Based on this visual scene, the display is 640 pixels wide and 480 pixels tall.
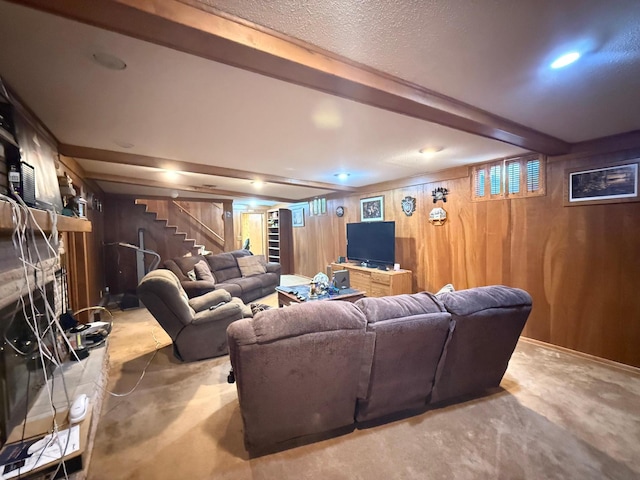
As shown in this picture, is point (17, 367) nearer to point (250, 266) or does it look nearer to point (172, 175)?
point (172, 175)

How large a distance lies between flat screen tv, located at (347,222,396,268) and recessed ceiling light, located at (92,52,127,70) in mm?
3787

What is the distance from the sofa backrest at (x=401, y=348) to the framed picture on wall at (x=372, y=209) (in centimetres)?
337

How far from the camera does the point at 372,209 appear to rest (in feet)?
17.2

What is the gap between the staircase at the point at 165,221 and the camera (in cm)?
613

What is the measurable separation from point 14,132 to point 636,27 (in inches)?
122

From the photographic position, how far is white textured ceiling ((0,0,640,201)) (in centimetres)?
109

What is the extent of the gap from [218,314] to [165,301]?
1.68 ft

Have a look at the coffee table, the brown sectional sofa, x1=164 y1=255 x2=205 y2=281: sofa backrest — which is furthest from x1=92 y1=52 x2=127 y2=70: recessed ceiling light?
x1=164 y1=255 x2=205 y2=281: sofa backrest

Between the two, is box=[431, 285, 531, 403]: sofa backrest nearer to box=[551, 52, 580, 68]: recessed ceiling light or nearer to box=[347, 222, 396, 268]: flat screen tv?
box=[551, 52, 580, 68]: recessed ceiling light

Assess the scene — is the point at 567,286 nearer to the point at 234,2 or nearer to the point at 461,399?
the point at 461,399

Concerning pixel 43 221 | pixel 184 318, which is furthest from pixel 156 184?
pixel 43 221

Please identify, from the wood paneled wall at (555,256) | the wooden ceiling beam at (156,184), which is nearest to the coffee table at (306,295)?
the wood paneled wall at (555,256)

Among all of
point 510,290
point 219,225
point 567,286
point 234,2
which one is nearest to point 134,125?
point 234,2

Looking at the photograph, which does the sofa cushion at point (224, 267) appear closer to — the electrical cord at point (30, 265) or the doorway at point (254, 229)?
the electrical cord at point (30, 265)
